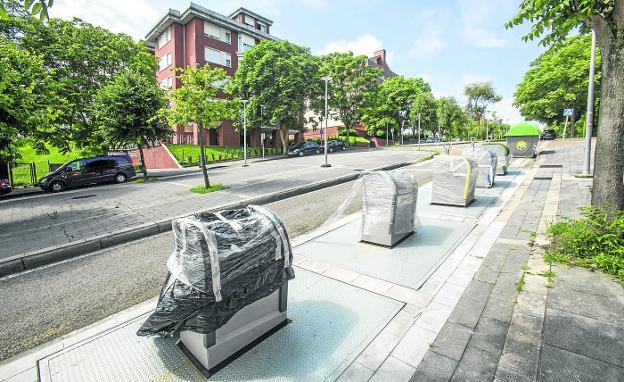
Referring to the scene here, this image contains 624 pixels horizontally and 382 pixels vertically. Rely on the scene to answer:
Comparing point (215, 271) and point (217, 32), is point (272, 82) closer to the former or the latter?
point (217, 32)

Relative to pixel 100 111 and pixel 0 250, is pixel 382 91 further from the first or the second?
pixel 0 250

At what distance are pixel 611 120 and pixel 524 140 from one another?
17098mm

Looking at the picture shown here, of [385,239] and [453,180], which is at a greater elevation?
[453,180]

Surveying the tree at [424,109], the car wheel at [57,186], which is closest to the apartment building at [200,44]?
the car wheel at [57,186]

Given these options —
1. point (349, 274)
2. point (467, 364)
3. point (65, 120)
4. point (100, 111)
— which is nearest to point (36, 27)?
point (65, 120)

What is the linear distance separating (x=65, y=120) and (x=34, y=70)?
Result: 8.58m

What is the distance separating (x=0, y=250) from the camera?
599 cm

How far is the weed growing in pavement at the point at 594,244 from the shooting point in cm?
401

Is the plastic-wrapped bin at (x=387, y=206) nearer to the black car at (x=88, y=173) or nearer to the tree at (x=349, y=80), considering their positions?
the black car at (x=88, y=173)

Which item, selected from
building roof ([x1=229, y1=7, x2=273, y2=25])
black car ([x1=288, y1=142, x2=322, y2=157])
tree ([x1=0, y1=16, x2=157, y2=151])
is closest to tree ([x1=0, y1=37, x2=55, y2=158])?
tree ([x1=0, y1=16, x2=157, y2=151])

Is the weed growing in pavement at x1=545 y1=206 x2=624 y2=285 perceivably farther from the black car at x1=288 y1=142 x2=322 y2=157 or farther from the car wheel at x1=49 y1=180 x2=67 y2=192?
the black car at x1=288 y1=142 x2=322 y2=157

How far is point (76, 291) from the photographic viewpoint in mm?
4305

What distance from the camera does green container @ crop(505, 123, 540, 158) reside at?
60.6 ft

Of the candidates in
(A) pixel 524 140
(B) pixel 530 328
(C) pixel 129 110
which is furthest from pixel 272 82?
(B) pixel 530 328
